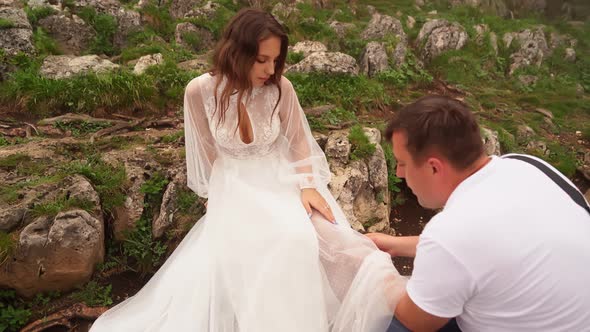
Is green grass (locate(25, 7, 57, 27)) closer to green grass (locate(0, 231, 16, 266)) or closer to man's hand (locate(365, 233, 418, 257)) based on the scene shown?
green grass (locate(0, 231, 16, 266))

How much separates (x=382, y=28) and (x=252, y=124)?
7.52m

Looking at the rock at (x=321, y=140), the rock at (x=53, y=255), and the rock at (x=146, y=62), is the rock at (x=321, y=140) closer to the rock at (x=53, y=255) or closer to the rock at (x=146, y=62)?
the rock at (x=53, y=255)

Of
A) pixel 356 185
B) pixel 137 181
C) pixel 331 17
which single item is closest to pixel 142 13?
pixel 331 17

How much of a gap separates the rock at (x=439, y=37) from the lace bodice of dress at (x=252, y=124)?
24.4 ft

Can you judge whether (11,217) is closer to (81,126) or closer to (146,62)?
(81,126)

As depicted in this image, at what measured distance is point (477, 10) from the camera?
12.0 metres

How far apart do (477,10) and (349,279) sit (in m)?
11.9

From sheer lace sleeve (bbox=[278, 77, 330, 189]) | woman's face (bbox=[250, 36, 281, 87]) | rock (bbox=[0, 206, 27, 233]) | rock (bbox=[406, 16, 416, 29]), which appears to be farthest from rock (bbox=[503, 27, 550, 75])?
rock (bbox=[0, 206, 27, 233])

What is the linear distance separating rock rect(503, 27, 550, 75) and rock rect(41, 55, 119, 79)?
30.2 feet

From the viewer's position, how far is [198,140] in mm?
3438

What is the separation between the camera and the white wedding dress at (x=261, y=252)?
8.23 feet

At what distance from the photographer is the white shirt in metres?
1.53

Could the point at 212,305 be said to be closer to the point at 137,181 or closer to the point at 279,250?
the point at 279,250

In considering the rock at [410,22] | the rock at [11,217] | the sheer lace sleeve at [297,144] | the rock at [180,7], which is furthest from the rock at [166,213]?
the rock at [410,22]
